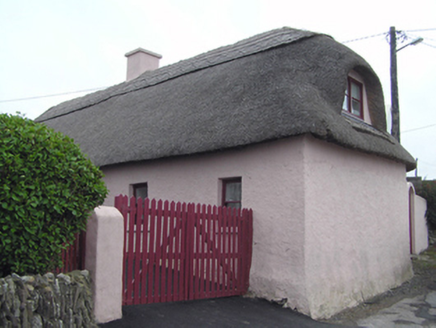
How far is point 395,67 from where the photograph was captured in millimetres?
14234

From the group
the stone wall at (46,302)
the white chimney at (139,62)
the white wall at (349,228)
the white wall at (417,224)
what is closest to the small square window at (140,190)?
the white wall at (349,228)

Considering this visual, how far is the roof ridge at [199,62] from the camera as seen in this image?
9.83 m

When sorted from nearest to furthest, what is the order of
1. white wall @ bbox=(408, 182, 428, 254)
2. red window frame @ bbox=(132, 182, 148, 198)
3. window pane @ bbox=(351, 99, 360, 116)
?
1. red window frame @ bbox=(132, 182, 148, 198)
2. window pane @ bbox=(351, 99, 360, 116)
3. white wall @ bbox=(408, 182, 428, 254)

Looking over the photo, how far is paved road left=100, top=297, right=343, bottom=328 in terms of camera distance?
5.28 m

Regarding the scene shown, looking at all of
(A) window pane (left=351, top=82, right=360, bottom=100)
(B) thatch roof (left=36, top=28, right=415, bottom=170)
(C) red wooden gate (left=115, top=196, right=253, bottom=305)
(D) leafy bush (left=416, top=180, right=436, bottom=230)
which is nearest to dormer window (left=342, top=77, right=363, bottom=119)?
(A) window pane (left=351, top=82, right=360, bottom=100)

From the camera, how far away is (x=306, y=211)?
6656mm

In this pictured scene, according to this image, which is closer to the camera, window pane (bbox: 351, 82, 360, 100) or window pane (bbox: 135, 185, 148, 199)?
window pane (bbox: 135, 185, 148, 199)

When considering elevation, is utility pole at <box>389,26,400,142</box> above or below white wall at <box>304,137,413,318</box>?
above

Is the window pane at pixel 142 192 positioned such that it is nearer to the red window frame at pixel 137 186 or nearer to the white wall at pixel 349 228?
the red window frame at pixel 137 186

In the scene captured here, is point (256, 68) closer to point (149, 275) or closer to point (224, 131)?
point (224, 131)

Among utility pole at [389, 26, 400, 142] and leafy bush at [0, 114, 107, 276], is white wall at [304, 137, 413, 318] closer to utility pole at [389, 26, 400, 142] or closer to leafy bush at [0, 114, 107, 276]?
leafy bush at [0, 114, 107, 276]

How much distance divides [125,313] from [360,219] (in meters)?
4.97

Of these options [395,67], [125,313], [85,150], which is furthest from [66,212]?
[395,67]

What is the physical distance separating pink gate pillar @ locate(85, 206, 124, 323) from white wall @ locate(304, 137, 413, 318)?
9.86 feet
